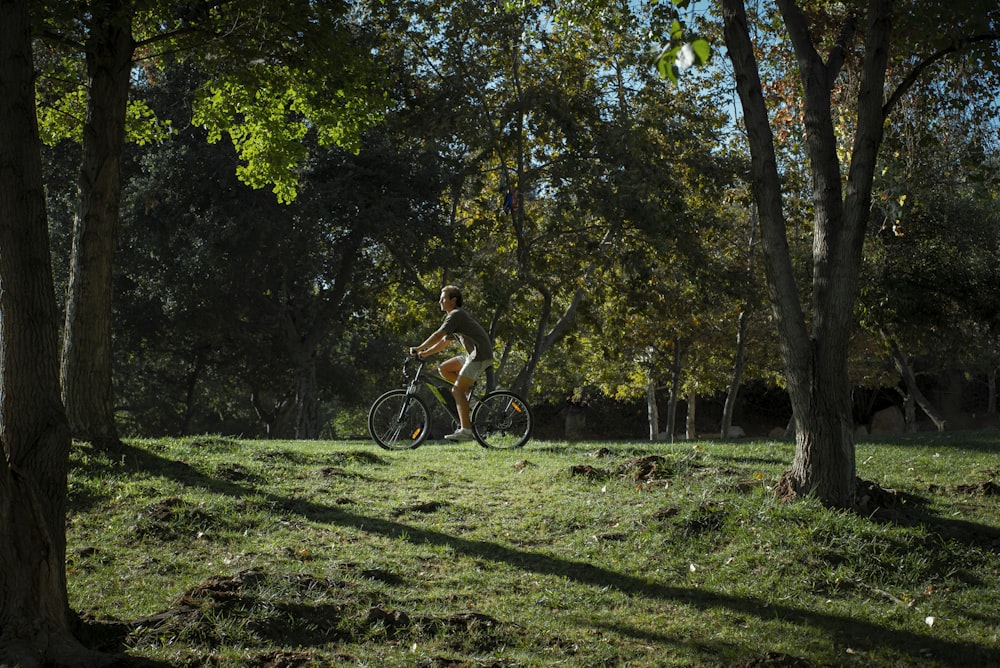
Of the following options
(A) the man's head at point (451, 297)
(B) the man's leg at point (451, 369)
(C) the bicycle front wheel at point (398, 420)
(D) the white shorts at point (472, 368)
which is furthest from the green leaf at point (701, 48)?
(C) the bicycle front wheel at point (398, 420)

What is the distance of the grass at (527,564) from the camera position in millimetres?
5668

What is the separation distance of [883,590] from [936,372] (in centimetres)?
3202

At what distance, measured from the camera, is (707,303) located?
2209 cm

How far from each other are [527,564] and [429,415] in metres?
5.51

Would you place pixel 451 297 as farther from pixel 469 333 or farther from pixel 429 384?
pixel 429 384

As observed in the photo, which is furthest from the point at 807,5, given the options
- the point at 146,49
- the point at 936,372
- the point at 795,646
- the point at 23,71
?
the point at 936,372

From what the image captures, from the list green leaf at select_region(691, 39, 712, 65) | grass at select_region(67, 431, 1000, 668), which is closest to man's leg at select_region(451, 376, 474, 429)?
grass at select_region(67, 431, 1000, 668)

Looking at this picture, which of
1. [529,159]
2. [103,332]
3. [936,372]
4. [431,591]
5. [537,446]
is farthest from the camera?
[936,372]

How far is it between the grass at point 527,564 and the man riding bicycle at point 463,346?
1718mm

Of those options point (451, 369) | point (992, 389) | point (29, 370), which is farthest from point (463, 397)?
point (992, 389)

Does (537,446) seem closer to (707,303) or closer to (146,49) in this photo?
(146,49)

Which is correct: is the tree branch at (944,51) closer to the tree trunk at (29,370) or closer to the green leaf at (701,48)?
the green leaf at (701,48)

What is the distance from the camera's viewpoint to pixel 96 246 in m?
10.3

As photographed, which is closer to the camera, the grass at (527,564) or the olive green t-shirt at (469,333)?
the grass at (527,564)
